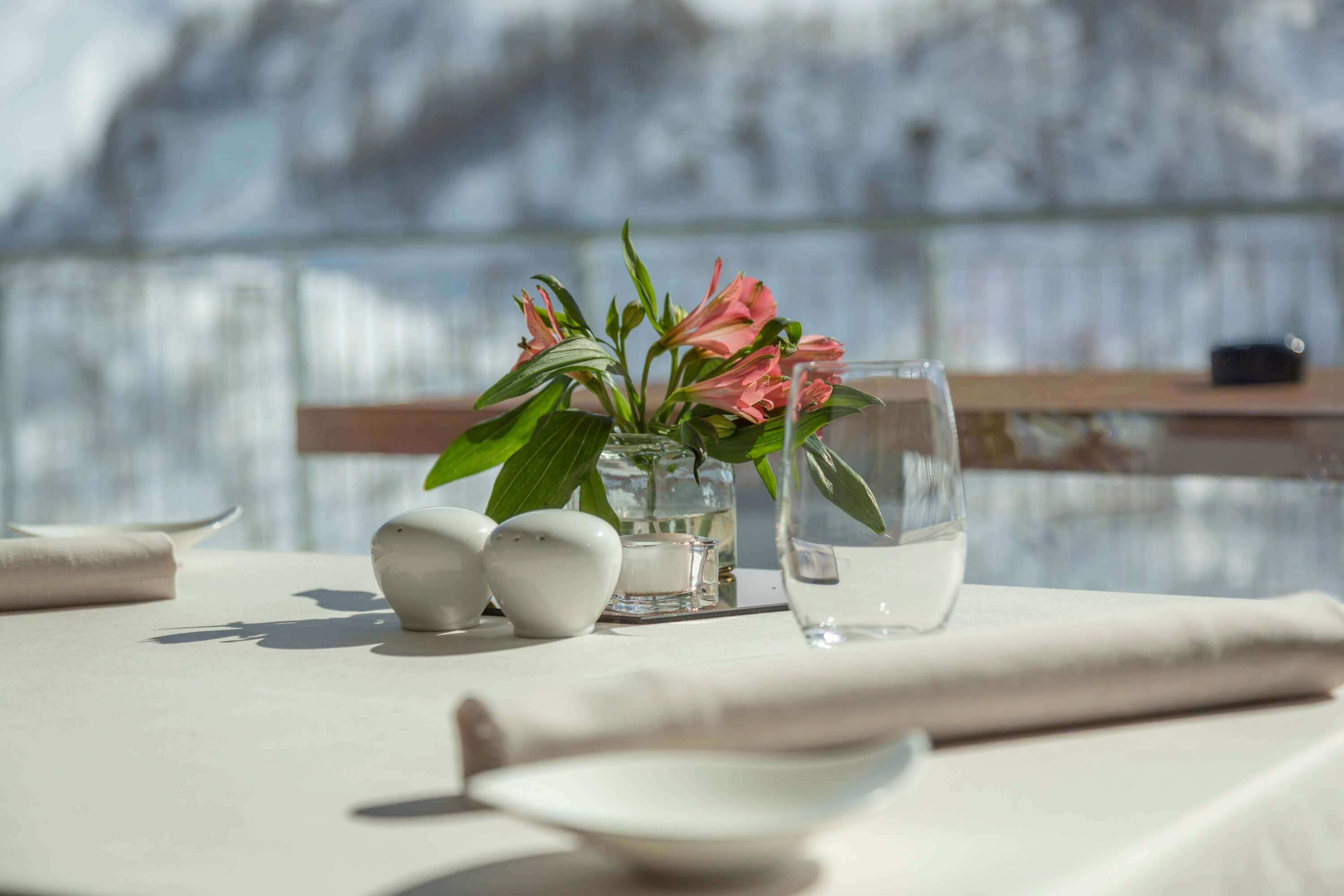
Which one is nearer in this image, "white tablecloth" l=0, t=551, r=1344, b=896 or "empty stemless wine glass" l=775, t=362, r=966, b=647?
"white tablecloth" l=0, t=551, r=1344, b=896

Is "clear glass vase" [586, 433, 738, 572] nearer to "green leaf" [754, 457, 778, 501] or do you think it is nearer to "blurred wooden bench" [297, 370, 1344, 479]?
"green leaf" [754, 457, 778, 501]

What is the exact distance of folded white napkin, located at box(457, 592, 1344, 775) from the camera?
38 centimetres

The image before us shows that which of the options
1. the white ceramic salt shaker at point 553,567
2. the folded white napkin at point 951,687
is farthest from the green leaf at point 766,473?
the folded white napkin at point 951,687

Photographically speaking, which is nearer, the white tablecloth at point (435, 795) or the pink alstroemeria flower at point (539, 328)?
the white tablecloth at point (435, 795)

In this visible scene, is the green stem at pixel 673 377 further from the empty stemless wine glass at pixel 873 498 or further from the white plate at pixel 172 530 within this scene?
the white plate at pixel 172 530

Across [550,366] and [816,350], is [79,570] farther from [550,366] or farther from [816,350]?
[816,350]

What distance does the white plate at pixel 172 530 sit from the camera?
0.92 m

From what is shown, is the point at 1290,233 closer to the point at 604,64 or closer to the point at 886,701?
the point at 604,64

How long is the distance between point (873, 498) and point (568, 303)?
0.88 ft

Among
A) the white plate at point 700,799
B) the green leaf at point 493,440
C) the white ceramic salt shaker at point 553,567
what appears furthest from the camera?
the green leaf at point 493,440

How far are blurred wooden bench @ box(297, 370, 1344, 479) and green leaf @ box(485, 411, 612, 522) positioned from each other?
36.3 inches

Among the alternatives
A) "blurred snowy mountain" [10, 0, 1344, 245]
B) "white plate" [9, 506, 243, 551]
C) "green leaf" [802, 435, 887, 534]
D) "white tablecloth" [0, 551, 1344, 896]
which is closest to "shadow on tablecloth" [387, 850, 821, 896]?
"white tablecloth" [0, 551, 1344, 896]

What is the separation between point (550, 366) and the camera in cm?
68

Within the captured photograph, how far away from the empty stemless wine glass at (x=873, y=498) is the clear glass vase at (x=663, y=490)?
7.6 inches
